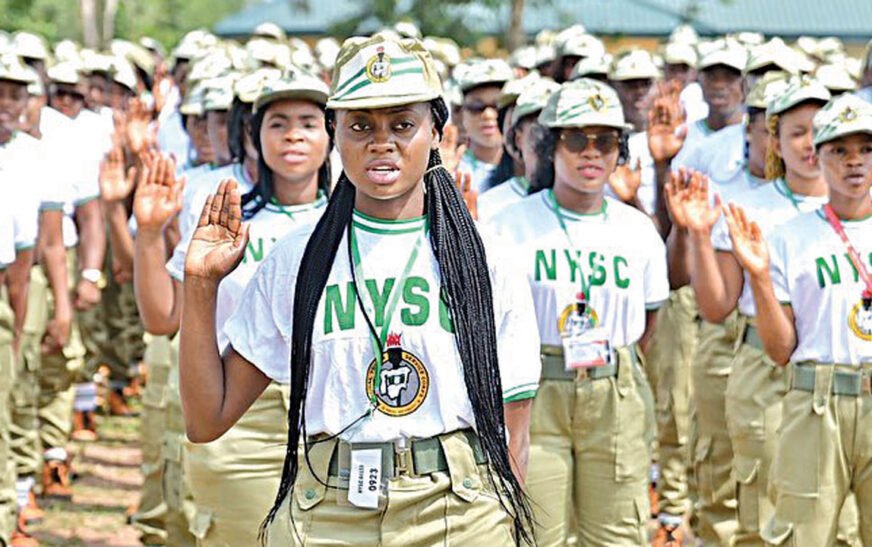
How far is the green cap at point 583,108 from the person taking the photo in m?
7.49

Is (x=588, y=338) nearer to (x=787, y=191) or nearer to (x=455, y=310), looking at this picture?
(x=787, y=191)

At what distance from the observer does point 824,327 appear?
22.6ft

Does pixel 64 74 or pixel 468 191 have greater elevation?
pixel 64 74

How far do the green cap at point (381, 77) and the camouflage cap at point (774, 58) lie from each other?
21.1 ft

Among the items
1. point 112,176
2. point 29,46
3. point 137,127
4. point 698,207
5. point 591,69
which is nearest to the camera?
point 698,207

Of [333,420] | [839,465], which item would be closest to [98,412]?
[839,465]

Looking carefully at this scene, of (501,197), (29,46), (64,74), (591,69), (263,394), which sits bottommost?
(263,394)

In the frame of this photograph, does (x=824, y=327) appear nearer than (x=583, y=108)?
Yes

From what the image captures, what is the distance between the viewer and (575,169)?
24.5ft

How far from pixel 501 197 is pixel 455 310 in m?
3.54

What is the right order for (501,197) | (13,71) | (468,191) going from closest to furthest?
1. (468,191)
2. (501,197)
3. (13,71)

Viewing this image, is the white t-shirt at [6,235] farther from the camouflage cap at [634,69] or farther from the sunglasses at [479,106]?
the camouflage cap at [634,69]

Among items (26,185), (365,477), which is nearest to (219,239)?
(365,477)

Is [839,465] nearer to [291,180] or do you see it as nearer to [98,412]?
[291,180]
